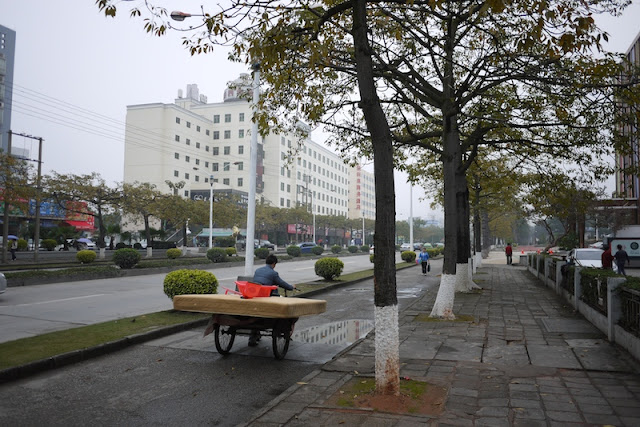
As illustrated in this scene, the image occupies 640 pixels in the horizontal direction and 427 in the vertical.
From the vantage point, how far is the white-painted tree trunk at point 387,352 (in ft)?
16.2

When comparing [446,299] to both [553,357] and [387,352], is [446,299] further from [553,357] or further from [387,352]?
[387,352]

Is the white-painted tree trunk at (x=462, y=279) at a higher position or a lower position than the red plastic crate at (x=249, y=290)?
lower

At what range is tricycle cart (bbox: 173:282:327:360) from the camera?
634cm

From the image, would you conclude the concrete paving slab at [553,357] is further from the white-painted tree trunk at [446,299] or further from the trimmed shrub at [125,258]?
the trimmed shrub at [125,258]

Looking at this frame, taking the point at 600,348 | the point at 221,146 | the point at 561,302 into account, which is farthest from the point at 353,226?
the point at 600,348

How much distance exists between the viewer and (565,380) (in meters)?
5.55

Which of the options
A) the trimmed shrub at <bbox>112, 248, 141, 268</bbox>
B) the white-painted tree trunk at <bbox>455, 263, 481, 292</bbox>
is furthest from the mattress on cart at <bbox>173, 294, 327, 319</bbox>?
the trimmed shrub at <bbox>112, 248, 141, 268</bbox>

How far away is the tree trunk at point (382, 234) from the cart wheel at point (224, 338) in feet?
9.50

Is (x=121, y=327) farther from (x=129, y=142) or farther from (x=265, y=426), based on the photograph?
(x=129, y=142)

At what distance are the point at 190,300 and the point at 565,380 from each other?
5.04 m

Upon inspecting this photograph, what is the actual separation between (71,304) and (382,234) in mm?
10729

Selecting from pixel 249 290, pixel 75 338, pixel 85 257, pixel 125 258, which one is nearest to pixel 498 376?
pixel 249 290

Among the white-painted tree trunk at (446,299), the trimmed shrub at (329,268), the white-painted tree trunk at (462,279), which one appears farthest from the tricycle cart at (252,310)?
the trimmed shrub at (329,268)

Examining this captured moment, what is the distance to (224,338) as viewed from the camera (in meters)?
7.43
